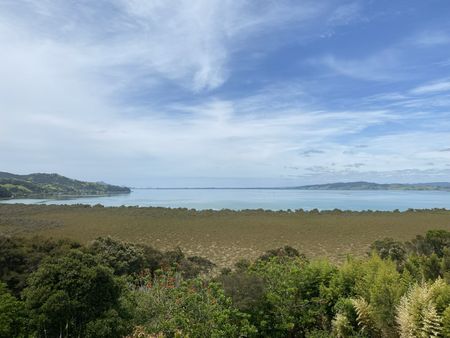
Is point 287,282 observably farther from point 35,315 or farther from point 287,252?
point 287,252

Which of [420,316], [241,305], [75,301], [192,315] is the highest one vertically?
[420,316]

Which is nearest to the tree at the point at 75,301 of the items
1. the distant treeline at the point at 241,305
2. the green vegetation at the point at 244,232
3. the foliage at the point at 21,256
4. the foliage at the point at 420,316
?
the distant treeline at the point at 241,305

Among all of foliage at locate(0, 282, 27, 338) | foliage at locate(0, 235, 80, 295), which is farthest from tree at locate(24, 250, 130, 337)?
foliage at locate(0, 235, 80, 295)

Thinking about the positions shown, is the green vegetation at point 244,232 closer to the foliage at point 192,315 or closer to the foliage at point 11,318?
the foliage at point 192,315

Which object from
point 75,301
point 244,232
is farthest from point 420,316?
point 244,232

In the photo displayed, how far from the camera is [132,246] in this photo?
45.7 feet

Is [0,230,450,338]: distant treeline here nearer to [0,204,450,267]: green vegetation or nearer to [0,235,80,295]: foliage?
[0,235,80,295]: foliage

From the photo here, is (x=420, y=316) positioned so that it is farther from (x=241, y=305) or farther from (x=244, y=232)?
(x=244, y=232)

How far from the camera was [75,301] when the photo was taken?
211 inches

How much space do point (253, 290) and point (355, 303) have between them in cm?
178

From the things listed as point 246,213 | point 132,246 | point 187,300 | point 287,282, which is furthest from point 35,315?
point 246,213

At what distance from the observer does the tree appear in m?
5.26

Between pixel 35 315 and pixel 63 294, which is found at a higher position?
pixel 63 294

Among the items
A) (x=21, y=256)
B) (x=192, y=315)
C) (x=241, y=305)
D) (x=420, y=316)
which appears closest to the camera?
(x=420, y=316)
